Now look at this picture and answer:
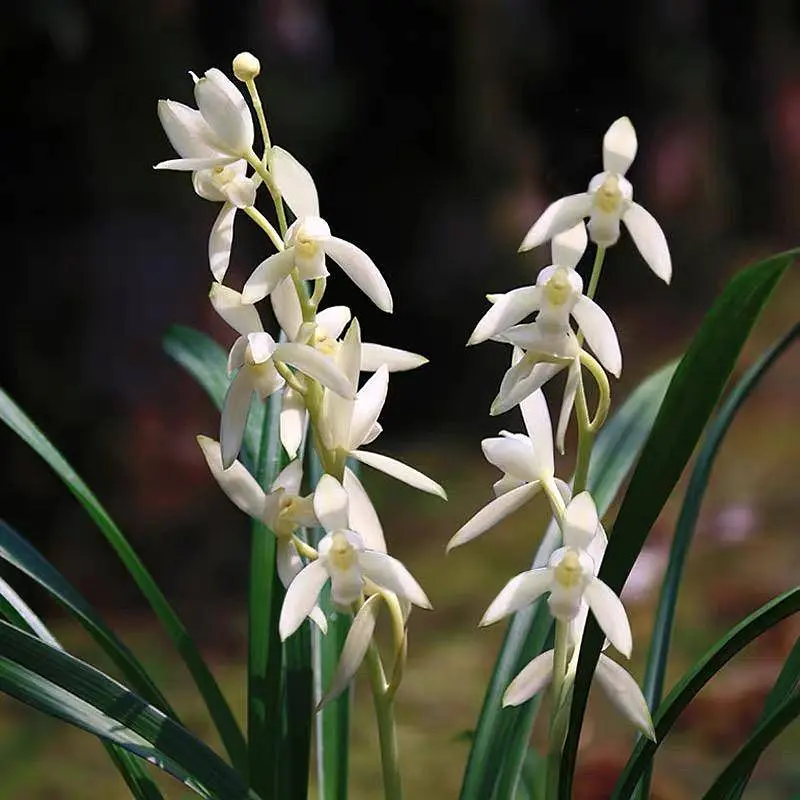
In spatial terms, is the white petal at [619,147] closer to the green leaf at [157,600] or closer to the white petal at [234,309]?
the white petal at [234,309]

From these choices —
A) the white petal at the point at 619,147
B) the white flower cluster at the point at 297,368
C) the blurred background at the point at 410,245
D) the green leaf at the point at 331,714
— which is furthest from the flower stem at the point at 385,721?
the blurred background at the point at 410,245

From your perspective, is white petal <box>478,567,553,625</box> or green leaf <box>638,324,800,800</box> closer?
white petal <box>478,567,553,625</box>

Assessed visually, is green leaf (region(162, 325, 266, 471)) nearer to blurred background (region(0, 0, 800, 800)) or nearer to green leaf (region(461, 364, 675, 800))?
green leaf (region(461, 364, 675, 800))

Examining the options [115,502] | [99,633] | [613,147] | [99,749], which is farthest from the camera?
[115,502]

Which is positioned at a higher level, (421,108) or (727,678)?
(421,108)

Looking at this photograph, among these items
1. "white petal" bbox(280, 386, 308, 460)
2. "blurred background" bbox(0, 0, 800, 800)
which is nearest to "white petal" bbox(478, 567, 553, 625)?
"white petal" bbox(280, 386, 308, 460)

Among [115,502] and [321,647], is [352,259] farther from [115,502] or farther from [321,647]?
[115,502]

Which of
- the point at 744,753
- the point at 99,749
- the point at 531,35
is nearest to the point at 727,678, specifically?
the point at 99,749
